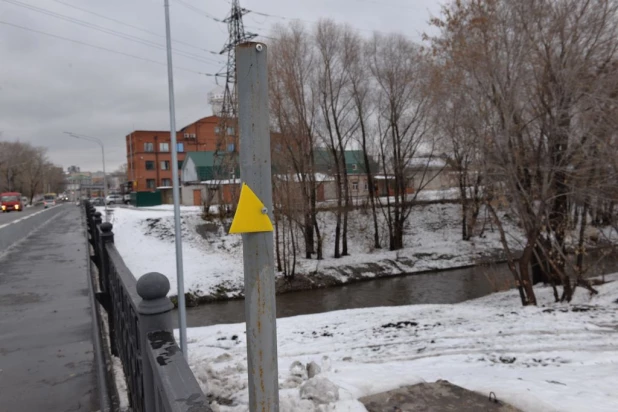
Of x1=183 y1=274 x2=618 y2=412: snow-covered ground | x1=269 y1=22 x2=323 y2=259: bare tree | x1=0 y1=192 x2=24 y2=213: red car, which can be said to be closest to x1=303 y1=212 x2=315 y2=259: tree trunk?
x1=269 y1=22 x2=323 y2=259: bare tree

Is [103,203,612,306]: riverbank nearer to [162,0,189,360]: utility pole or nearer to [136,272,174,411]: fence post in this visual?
[162,0,189,360]: utility pole

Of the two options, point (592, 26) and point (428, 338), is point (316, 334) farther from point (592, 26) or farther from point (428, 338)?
point (592, 26)

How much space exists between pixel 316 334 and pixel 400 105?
21198mm

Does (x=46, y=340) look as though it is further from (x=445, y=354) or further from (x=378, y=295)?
(x=378, y=295)

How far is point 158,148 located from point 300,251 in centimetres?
4684

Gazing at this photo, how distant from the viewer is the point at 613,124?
9961 millimetres

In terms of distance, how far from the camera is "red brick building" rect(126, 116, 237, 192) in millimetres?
64500

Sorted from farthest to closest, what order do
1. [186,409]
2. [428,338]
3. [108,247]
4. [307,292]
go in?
[307,292] → [428,338] → [108,247] → [186,409]

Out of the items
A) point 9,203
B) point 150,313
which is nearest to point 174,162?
point 150,313

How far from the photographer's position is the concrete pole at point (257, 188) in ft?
6.11

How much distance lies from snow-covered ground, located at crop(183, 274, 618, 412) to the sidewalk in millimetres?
1473

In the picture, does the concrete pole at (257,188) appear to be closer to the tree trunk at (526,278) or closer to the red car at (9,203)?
the tree trunk at (526,278)

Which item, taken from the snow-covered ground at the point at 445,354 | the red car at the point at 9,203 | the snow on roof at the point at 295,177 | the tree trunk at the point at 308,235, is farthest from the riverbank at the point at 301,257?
the red car at the point at 9,203

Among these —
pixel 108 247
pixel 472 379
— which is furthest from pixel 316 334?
pixel 108 247
